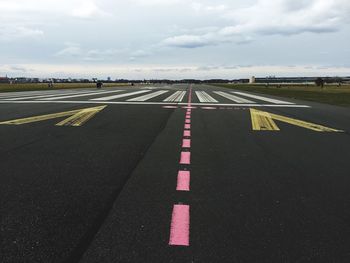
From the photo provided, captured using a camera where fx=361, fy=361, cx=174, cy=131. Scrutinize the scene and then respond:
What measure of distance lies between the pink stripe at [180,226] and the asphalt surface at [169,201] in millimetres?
18

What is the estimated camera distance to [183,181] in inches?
191

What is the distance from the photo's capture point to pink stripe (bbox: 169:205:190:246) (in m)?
3.12

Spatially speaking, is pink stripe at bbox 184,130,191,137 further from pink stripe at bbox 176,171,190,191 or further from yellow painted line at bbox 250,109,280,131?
pink stripe at bbox 176,171,190,191

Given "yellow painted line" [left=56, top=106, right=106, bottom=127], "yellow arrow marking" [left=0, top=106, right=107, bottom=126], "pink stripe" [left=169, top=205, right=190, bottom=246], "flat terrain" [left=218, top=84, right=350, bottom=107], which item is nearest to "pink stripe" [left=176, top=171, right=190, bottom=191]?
"pink stripe" [left=169, top=205, right=190, bottom=246]

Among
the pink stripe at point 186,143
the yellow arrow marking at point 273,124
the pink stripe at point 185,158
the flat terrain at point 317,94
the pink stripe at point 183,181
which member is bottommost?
the flat terrain at point 317,94

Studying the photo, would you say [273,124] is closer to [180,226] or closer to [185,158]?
[185,158]

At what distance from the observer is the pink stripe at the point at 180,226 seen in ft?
10.2

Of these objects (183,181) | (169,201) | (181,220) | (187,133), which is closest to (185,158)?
(183,181)

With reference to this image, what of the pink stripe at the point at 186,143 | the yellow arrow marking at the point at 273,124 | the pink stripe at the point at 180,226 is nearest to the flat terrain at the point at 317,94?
the yellow arrow marking at the point at 273,124

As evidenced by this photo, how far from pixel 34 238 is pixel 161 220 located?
46.0 inches

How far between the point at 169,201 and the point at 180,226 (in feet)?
2.23

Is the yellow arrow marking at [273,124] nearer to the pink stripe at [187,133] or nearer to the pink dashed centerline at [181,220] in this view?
the pink stripe at [187,133]

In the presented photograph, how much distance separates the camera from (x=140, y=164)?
5699mm

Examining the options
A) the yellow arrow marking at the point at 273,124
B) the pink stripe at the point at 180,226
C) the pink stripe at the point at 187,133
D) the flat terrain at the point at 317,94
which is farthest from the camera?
the flat terrain at the point at 317,94
